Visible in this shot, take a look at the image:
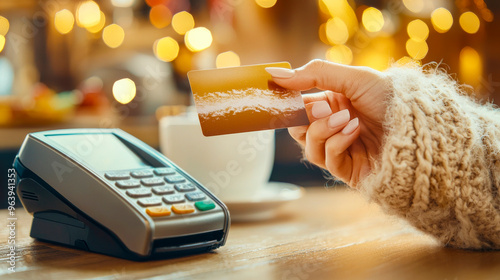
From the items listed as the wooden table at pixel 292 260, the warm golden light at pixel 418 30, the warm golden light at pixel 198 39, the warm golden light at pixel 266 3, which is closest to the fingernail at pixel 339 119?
the wooden table at pixel 292 260

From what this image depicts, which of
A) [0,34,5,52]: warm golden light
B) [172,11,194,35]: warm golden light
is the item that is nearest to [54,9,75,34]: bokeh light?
[0,34,5,52]: warm golden light

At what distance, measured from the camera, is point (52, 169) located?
389mm

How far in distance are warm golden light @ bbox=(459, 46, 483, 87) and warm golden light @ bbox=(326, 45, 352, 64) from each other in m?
0.52

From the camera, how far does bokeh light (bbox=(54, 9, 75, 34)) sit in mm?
2947

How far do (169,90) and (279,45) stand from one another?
4.63 ft

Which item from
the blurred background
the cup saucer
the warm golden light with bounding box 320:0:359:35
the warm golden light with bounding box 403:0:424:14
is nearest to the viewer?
the cup saucer

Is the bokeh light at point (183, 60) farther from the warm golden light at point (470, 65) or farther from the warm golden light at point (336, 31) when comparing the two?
the warm golden light at point (470, 65)

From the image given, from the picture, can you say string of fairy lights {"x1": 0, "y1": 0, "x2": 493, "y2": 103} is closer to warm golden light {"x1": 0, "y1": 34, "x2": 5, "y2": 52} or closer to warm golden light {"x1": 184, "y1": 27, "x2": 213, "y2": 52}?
warm golden light {"x1": 184, "y1": 27, "x2": 213, "y2": 52}

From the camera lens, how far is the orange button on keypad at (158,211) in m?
0.35

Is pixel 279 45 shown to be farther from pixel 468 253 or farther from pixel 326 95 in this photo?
pixel 468 253

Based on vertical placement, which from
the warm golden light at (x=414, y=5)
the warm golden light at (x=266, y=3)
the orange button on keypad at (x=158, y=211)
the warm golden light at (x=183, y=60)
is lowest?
the warm golden light at (x=183, y=60)

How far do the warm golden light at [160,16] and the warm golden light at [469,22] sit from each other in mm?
1829

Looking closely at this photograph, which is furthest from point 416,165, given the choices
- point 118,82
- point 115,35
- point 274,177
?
point 115,35

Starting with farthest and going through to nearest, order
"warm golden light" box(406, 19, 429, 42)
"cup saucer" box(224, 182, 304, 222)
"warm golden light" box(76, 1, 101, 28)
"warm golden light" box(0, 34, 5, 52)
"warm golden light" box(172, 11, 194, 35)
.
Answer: "warm golden light" box(172, 11, 194, 35) < "warm golden light" box(76, 1, 101, 28) < "warm golden light" box(0, 34, 5, 52) < "warm golden light" box(406, 19, 429, 42) < "cup saucer" box(224, 182, 304, 222)
